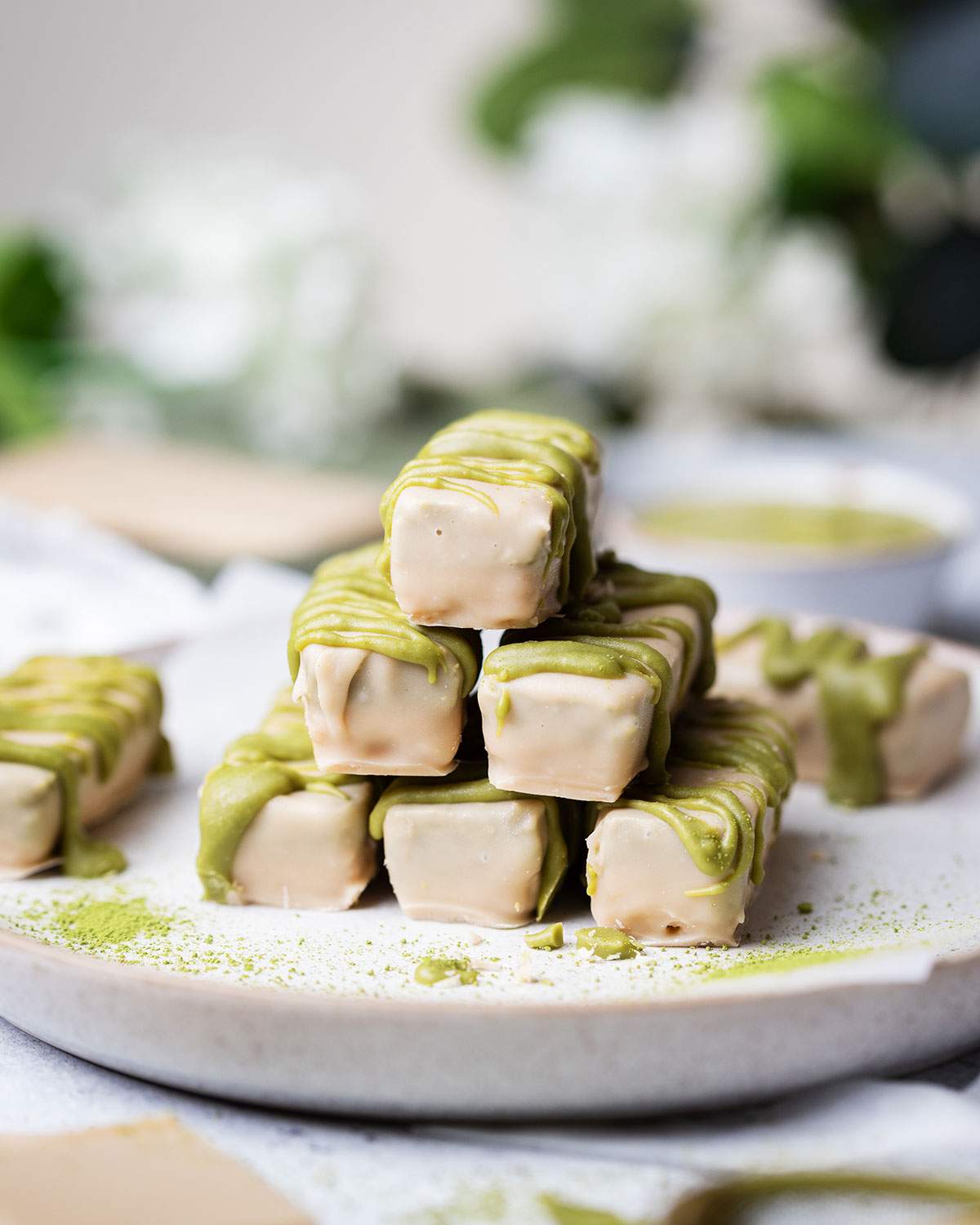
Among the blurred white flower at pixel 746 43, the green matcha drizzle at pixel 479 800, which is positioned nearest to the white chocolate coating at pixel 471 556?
the green matcha drizzle at pixel 479 800

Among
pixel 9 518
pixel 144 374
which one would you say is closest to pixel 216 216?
pixel 144 374

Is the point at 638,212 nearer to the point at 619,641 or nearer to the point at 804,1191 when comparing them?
the point at 619,641

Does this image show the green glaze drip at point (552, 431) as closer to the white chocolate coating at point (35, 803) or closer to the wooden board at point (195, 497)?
the white chocolate coating at point (35, 803)

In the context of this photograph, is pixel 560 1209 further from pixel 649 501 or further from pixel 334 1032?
pixel 649 501

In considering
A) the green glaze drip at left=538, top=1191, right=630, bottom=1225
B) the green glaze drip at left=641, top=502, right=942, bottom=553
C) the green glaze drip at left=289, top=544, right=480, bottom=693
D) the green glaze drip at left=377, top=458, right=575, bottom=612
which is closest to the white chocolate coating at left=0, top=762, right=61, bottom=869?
the green glaze drip at left=289, top=544, right=480, bottom=693

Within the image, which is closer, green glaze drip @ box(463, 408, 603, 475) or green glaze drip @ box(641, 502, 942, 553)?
green glaze drip @ box(463, 408, 603, 475)

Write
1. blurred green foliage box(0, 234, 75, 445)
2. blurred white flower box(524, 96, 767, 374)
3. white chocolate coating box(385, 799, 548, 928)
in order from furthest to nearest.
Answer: blurred green foliage box(0, 234, 75, 445) < blurred white flower box(524, 96, 767, 374) < white chocolate coating box(385, 799, 548, 928)

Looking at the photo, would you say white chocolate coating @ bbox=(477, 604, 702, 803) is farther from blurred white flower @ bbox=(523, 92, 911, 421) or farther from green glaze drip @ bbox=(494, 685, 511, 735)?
blurred white flower @ bbox=(523, 92, 911, 421)

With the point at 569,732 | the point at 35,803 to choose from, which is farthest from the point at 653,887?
the point at 35,803
